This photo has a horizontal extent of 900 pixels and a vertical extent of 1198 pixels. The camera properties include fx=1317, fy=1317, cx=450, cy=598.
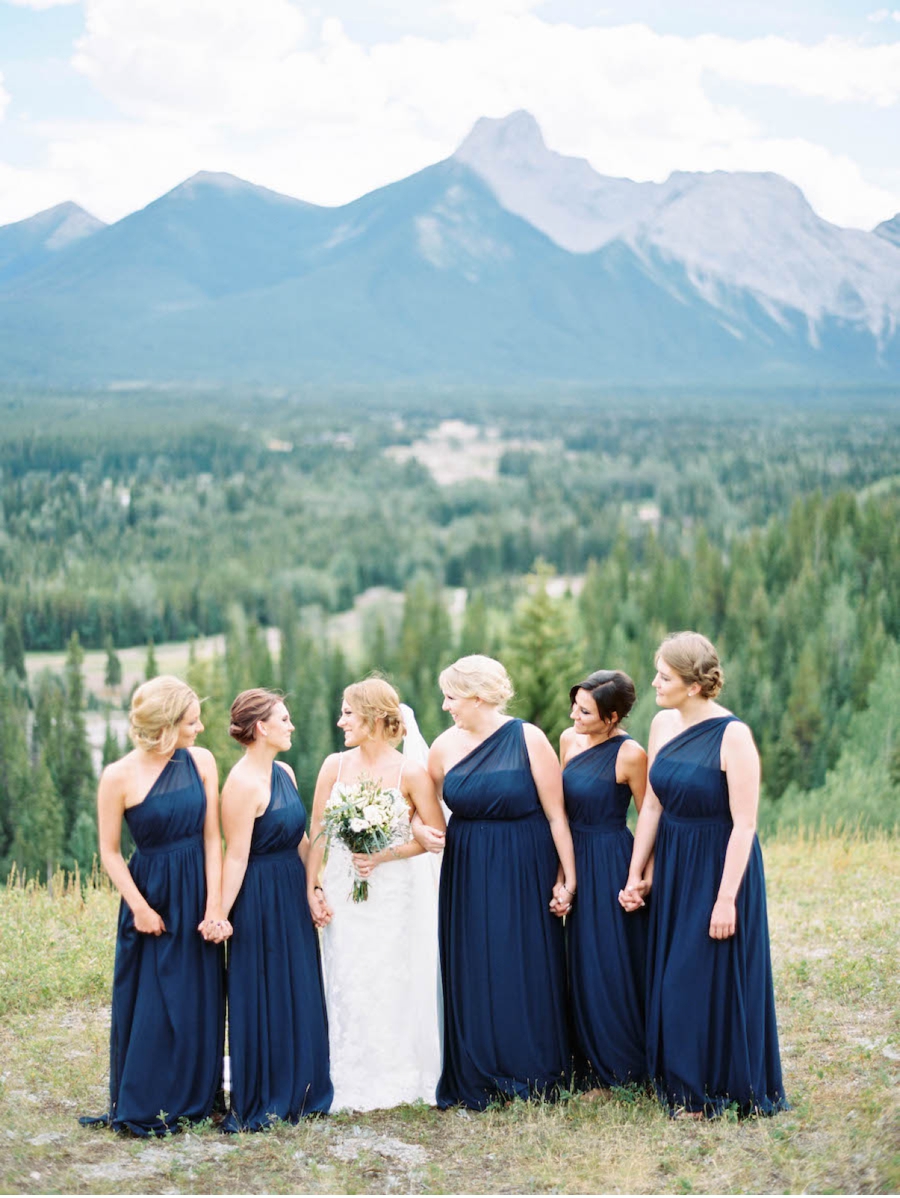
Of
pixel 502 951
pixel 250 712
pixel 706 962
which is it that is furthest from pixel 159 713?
pixel 706 962

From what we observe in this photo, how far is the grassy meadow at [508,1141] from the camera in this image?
21.1 ft

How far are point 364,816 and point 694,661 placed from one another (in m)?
2.00

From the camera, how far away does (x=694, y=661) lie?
6.98 meters

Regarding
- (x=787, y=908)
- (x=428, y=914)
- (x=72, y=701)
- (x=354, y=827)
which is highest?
(x=354, y=827)

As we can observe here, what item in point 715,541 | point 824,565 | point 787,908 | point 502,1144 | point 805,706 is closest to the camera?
point 502,1144

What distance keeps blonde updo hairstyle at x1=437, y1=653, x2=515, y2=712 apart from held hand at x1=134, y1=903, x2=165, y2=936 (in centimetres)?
197

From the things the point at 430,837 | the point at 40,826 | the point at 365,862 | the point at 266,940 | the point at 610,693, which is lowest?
the point at 40,826

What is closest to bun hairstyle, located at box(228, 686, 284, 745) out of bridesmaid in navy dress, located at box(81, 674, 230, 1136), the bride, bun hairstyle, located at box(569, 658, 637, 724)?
bridesmaid in navy dress, located at box(81, 674, 230, 1136)

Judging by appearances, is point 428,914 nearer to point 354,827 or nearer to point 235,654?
point 354,827

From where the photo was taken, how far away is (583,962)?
754cm

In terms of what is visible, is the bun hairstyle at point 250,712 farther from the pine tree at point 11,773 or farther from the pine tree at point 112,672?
the pine tree at point 112,672

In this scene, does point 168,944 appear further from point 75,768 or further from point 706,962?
point 75,768

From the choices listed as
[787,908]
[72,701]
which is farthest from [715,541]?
[787,908]

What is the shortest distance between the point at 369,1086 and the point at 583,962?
4.67 feet
